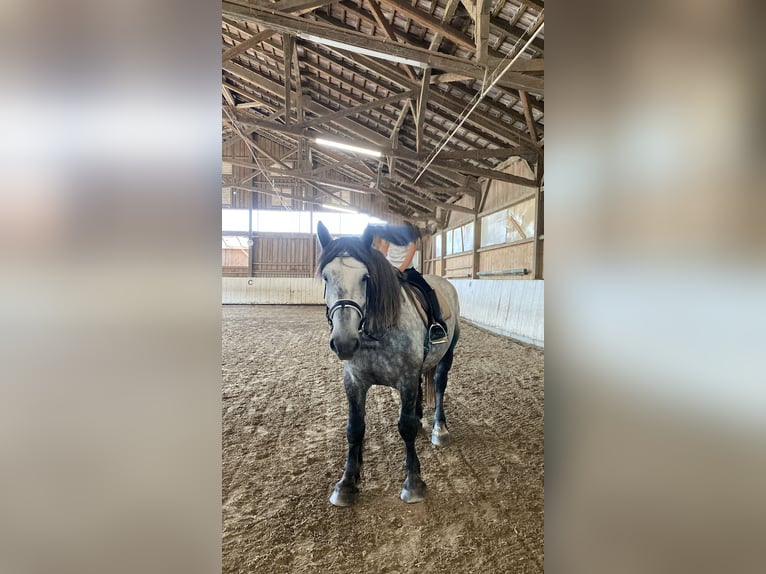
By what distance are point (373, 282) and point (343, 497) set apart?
1.02 m

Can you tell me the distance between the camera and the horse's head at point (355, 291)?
1.34m

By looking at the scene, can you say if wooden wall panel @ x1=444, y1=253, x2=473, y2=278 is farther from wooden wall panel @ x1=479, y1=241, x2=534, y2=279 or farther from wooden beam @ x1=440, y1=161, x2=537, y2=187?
wooden beam @ x1=440, y1=161, x2=537, y2=187

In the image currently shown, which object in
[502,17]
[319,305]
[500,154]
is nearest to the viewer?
[502,17]

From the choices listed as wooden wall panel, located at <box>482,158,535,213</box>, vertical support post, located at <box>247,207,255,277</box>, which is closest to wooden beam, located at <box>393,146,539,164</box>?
wooden wall panel, located at <box>482,158,535,213</box>

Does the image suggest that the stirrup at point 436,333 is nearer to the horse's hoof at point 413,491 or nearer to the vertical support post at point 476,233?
the horse's hoof at point 413,491

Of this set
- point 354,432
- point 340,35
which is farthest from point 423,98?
point 354,432

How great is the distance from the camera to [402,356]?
1597mm

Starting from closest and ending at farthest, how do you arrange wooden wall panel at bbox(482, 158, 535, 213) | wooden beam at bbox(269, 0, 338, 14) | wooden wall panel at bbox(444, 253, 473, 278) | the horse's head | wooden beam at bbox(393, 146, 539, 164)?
the horse's head < wooden beam at bbox(269, 0, 338, 14) < wooden beam at bbox(393, 146, 539, 164) < wooden wall panel at bbox(482, 158, 535, 213) < wooden wall panel at bbox(444, 253, 473, 278)

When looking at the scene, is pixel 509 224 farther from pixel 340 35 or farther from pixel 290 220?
pixel 290 220

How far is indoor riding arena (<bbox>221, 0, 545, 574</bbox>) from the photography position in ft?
4.42

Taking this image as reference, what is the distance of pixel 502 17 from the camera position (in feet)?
13.0
